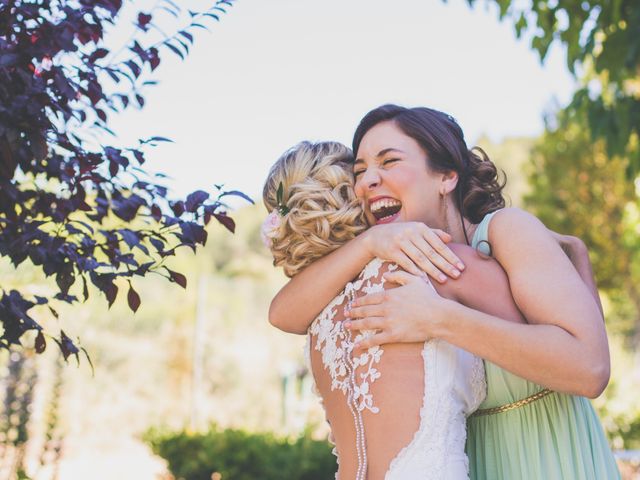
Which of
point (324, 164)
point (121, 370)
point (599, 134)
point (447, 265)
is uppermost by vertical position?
point (121, 370)

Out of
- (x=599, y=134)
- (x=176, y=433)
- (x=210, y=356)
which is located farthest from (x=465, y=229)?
(x=210, y=356)

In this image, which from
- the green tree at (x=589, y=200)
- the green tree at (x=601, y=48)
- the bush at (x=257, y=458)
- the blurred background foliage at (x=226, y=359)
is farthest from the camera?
the green tree at (x=589, y=200)

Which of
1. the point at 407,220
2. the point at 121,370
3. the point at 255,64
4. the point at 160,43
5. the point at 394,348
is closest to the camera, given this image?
the point at 394,348

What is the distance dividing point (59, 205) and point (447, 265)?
3.44ft

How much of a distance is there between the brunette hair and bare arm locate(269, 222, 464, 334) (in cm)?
36

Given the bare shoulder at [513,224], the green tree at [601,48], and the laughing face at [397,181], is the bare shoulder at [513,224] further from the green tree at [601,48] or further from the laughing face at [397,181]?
the green tree at [601,48]

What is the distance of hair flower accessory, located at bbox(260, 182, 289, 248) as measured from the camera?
2357 mm

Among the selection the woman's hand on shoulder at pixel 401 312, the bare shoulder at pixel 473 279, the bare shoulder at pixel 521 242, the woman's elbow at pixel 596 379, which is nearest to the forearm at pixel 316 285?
the woman's hand on shoulder at pixel 401 312

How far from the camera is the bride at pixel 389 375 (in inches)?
73.5

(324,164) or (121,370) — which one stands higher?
(121,370)

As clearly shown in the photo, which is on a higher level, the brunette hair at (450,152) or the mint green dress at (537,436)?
the brunette hair at (450,152)

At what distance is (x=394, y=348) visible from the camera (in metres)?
1.96

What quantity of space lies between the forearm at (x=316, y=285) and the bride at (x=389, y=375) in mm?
30

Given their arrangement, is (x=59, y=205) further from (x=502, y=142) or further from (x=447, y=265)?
(x=502, y=142)
